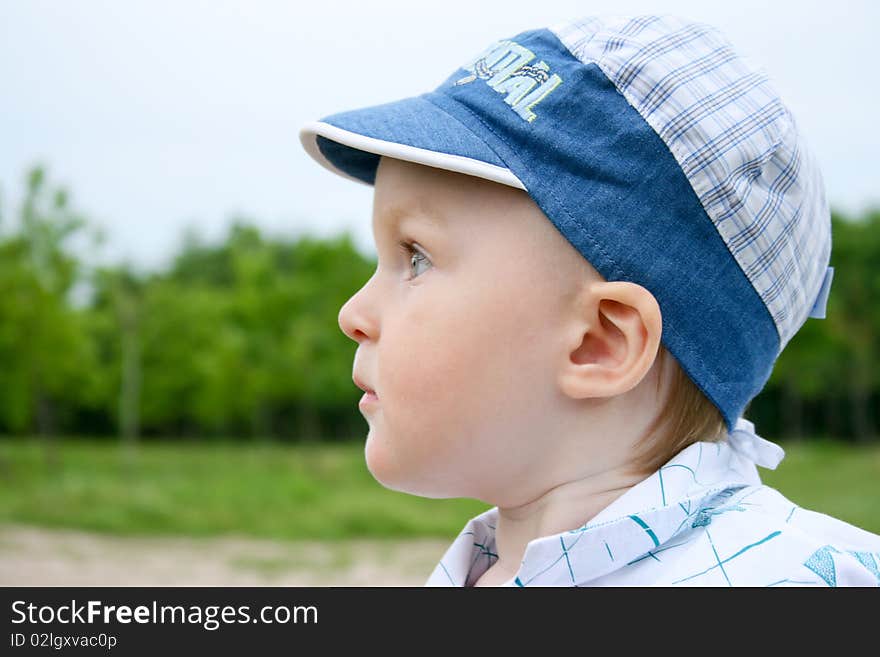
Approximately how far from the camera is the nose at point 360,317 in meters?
0.88

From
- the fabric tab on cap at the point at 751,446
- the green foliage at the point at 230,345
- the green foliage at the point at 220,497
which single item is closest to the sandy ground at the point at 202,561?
the green foliage at the point at 220,497

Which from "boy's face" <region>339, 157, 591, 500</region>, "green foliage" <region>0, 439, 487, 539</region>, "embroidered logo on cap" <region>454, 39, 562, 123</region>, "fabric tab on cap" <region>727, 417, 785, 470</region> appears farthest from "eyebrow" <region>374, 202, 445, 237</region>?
"green foliage" <region>0, 439, 487, 539</region>

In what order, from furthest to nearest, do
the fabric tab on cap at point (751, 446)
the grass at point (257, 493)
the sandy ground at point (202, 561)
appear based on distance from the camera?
1. the grass at point (257, 493)
2. the sandy ground at point (202, 561)
3. the fabric tab on cap at point (751, 446)

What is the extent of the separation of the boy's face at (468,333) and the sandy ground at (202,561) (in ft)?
14.2

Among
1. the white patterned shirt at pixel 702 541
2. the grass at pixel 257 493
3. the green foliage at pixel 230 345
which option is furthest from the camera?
the green foliage at pixel 230 345

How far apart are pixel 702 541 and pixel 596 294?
234 millimetres

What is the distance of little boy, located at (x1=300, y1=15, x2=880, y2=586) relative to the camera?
779 mm

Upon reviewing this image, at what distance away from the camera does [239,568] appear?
574cm

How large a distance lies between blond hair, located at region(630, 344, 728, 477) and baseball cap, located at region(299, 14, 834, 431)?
0.02m

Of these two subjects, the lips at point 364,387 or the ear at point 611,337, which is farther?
the lips at point 364,387

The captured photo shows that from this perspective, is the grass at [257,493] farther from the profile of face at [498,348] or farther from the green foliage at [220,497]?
the profile of face at [498,348]

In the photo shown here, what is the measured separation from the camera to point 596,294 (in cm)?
80
